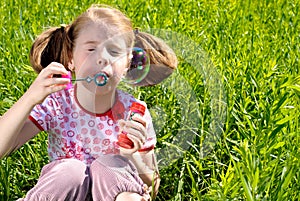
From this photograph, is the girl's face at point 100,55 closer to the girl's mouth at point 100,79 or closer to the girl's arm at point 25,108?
the girl's mouth at point 100,79

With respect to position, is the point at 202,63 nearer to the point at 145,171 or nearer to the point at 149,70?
the point at 149,70

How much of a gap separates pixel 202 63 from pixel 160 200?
0.87 m

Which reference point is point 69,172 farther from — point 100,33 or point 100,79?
point 100,33

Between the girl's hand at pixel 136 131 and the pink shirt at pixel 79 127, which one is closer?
the girl's hand at pixel 136 131

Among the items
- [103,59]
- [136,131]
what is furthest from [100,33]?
[136,131]

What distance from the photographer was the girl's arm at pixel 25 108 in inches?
96.8

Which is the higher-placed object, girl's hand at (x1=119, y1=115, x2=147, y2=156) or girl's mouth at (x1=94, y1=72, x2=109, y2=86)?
girl's mouth at (x1=94, y1=72, x2=109, y2=86)

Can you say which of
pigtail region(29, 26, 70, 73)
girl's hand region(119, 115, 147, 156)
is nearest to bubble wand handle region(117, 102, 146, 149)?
girl's hand region(119, 115, 147, 156)

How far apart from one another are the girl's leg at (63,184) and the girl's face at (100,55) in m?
0.28

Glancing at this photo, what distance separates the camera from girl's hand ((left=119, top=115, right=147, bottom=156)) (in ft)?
8.18

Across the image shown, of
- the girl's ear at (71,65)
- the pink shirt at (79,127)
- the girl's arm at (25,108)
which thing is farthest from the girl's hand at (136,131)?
the girl's ear at (71,65)

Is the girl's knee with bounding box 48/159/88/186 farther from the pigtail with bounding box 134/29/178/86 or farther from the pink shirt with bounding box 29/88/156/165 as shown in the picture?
the pigtail with bounding box 134/29/178/86

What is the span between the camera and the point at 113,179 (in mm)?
2473

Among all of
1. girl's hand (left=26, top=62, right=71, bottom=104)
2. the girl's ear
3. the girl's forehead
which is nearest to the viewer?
girl's hand (left=26, top=62, right=71, bottom=104)
